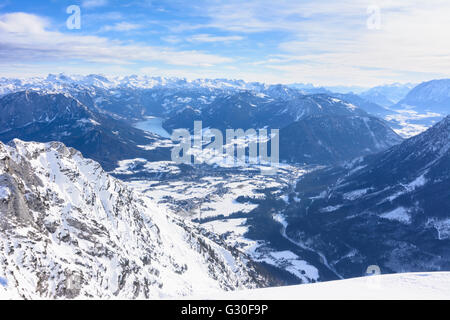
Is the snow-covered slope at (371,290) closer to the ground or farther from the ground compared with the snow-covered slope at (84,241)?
farther from the ground

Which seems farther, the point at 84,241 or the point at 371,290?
the point at 84,241

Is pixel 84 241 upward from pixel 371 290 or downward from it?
downward

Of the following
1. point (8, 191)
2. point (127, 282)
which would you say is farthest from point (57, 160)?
point (127, 282)

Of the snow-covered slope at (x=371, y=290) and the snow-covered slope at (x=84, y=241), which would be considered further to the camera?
the snow-covered slope at (x=84, y=241)
